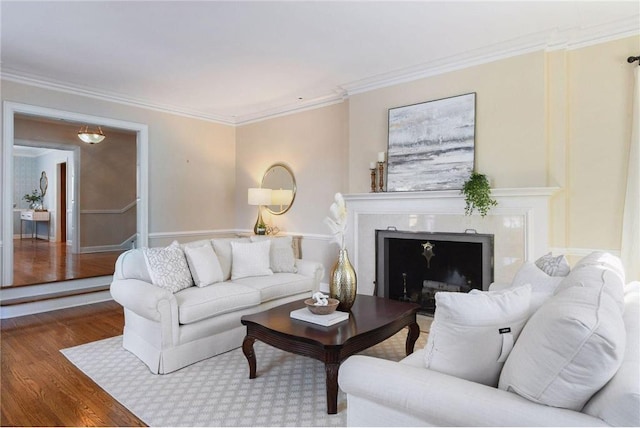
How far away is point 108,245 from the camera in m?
8.28

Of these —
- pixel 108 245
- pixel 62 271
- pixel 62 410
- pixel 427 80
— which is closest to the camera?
pixel 62 410

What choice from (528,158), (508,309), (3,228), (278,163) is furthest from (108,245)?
(508,309)

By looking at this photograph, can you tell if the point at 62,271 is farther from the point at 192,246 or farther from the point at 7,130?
the point at 192,246

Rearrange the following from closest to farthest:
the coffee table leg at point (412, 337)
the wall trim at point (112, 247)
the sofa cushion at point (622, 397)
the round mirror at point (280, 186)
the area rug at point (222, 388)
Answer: the sofa cushion at point (622, 397), the area rug at point (222, 388), the coffee table leg at point (412, 337), the round mirror at point (280, 186), the wall trim at point (112, 247)

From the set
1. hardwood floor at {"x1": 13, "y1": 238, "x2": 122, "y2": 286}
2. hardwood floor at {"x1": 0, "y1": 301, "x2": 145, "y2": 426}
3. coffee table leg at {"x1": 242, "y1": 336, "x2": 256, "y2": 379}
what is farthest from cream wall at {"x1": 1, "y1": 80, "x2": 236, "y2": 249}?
coffee table leg at {"x1": 242, "y1": 336, "x2": 256, "y2": 379}

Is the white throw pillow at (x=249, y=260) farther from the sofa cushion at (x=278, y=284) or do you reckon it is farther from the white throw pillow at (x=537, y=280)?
the white throw pillow at (x=537, y=280)

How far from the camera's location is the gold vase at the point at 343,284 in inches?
111

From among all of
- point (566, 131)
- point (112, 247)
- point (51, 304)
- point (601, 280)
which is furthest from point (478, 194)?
point (112, 247)

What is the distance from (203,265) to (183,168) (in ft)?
9.32

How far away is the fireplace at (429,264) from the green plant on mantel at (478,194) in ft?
0.91

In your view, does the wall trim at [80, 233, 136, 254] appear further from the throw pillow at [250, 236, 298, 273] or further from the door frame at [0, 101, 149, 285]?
the throw pillow at [250, 236, 298, 273]

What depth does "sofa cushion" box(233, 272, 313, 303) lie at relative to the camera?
3.48m

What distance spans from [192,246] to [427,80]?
2919 millimetres

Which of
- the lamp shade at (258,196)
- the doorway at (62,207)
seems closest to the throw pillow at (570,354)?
the lamp shade at (258,196)
